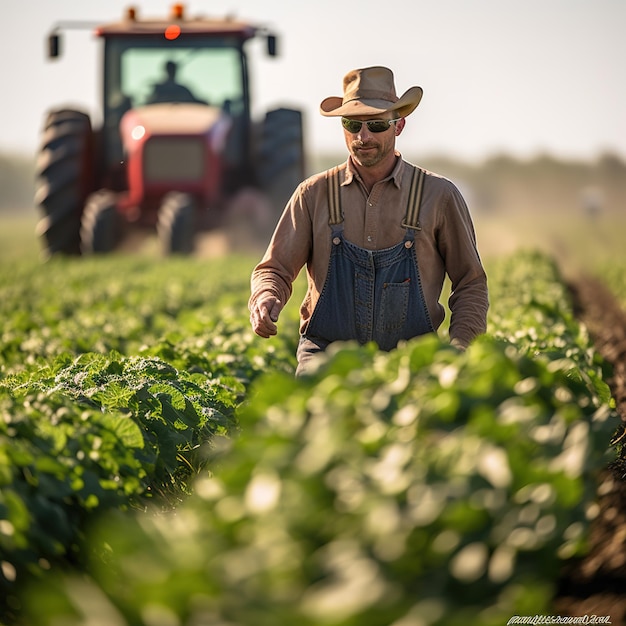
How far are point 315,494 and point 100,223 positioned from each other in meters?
13.6

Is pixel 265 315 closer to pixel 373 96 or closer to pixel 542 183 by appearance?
pixel 373 96

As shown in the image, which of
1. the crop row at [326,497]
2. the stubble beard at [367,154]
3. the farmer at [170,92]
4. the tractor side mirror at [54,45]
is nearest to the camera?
the crop row at [326,497]

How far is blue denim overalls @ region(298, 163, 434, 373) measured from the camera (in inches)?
184

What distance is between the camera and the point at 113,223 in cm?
1591

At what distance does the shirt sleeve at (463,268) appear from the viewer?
4688 millimetres

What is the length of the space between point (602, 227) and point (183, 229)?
1456 inches

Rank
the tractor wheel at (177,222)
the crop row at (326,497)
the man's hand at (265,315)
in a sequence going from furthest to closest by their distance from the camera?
the tractor wheel at (177,222) → the man's hand at (265,315) → the crop row at (326,497)

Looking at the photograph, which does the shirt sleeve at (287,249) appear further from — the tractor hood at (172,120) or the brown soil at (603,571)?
the tractor hood at (172,120)

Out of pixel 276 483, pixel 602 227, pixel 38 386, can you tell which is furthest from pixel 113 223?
pixel 602 227

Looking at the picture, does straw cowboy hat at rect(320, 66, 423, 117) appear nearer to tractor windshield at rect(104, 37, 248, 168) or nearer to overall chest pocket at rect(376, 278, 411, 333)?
overall chest pocket at rect(376, 278, 411, 333)

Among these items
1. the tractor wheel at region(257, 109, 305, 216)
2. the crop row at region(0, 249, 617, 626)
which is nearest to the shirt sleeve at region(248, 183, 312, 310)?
the crop row at region(0, 249, 617, 626)

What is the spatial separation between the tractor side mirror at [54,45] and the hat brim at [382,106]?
404 inches

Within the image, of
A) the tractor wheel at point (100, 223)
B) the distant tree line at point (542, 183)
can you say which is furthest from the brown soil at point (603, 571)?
the distant tree line at point (542, 183)

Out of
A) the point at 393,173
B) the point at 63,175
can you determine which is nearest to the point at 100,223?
the point at 63,175
